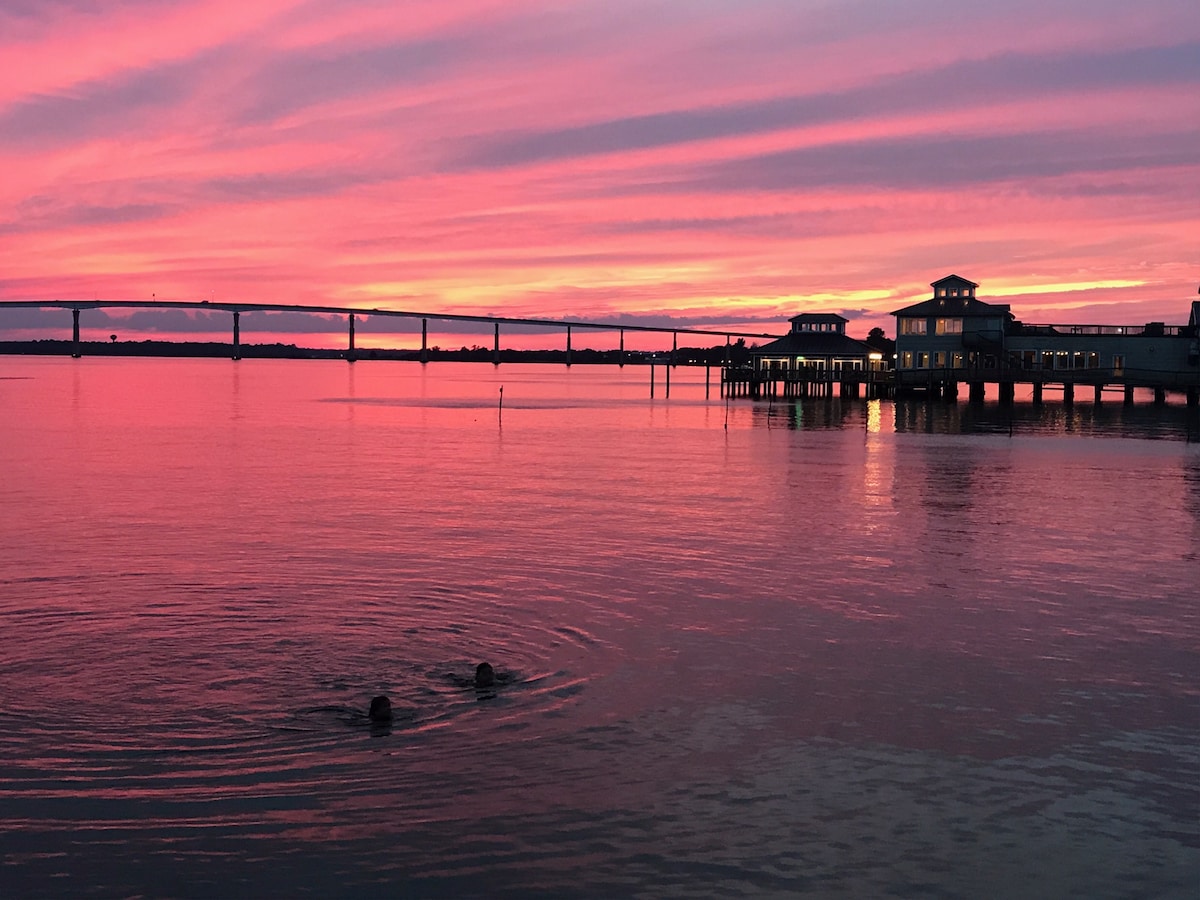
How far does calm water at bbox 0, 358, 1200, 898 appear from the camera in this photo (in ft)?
41.4

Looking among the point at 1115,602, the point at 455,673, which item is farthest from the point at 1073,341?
the point at 455,673

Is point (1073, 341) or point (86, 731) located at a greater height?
point (1073, 341)

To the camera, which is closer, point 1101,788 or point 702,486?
point 1101,788

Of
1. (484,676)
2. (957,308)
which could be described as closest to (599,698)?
(484,676)

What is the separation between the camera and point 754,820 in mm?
13680

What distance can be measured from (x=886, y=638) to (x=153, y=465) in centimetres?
4298

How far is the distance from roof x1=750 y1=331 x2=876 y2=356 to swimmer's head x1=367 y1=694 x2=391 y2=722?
5261 inches

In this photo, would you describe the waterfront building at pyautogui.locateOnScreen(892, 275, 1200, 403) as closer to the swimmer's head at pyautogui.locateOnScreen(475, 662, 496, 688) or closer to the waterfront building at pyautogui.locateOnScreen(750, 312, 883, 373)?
the waterfront building at pyautogui.locateOnScreen(750, 312, 883, 373)

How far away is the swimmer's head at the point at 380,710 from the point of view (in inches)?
647

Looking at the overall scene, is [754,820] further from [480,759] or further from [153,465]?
[153,465]

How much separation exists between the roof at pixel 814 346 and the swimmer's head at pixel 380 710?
438 ft

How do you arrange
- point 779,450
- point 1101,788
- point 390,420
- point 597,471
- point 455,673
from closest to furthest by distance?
1. point 1101,788
2. point 455,673
3. point 597,471
4. point 779,450
5. point 390,420

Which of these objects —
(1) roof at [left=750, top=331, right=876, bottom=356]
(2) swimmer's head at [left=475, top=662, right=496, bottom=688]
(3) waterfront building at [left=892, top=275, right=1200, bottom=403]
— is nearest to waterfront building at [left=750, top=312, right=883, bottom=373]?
(1) roof at [left=750, top=331, right=876, bottom=356]

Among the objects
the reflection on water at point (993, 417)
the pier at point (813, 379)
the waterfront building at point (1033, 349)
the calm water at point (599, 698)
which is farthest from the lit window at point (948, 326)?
the calm water at point (599, 698)
